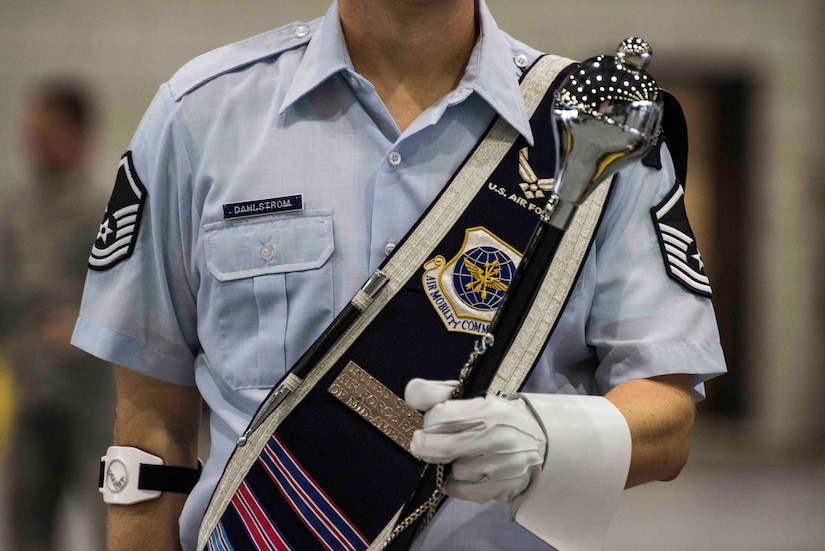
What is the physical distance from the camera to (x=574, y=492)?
109 cm

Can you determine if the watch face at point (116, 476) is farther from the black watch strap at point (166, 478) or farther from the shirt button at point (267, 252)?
the shirt button at point (267, 252)

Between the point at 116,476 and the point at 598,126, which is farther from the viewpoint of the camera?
the point at 116,476

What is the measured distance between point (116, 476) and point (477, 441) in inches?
25.7

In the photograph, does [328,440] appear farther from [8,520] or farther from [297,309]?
[8,520]

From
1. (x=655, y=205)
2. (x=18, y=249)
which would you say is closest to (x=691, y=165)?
(x=18, y=249)

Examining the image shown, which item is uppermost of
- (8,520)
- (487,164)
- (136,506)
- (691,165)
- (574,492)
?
(691,165)

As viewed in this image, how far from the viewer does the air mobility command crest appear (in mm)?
1252

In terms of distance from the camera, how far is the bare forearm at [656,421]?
1.19m

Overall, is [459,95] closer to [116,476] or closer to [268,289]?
[268,289]

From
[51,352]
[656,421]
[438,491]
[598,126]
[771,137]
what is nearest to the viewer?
[598,126]

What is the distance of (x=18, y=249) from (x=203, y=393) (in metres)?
2.42

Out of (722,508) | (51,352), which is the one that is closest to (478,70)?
(51,352)

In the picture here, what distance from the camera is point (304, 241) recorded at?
1.28 meters

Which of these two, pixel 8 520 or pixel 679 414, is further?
pixel 8 520
